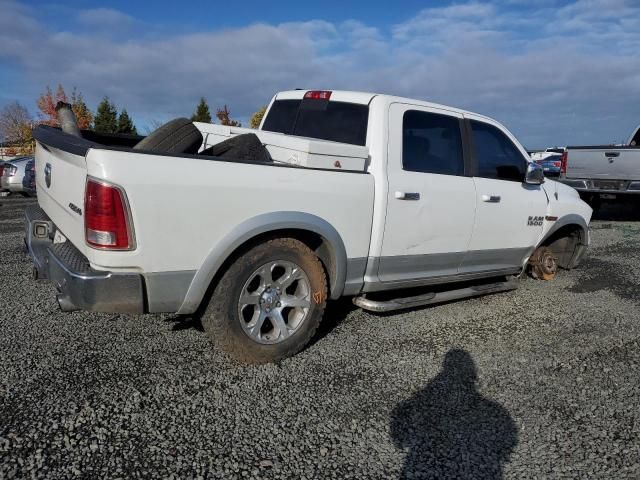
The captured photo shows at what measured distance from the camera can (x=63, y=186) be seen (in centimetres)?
320

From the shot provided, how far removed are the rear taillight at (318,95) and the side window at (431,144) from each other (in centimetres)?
81

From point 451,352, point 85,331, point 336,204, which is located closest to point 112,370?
point 85,331

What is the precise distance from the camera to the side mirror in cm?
467

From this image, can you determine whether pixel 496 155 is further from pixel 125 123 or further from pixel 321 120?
pixel 125 123

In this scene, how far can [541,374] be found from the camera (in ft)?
11.1

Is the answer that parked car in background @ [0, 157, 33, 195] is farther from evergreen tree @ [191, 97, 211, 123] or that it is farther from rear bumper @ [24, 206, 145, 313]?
evergreen tree @ [191, 97, 211, 123]

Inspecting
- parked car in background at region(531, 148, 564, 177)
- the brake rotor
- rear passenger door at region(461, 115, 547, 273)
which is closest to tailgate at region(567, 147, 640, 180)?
the brake rotor

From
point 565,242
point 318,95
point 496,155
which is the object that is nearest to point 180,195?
point 318,95

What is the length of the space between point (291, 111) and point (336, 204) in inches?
68.0

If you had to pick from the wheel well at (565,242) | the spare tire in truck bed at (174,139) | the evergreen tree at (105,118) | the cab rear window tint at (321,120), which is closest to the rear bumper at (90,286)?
the spare tire in truck bed at (174,139)

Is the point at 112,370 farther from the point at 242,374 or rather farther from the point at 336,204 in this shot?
the point at 336,204

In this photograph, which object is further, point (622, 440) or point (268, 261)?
point (268, 261)

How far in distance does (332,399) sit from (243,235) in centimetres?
113

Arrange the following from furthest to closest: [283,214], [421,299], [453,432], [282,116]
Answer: [282,116] → [421,299] → [283,214] → [453,432]
